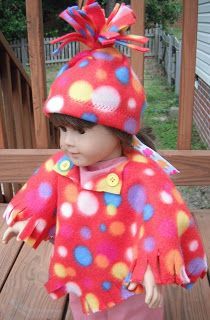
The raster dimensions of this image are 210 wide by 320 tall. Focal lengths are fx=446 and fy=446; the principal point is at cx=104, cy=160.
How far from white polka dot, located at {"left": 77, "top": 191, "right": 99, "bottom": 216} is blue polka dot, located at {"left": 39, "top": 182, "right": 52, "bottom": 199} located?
0.11m

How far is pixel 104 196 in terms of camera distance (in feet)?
3.73

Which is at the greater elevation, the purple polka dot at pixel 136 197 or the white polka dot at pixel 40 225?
the purple polka dot at pixel 136 197

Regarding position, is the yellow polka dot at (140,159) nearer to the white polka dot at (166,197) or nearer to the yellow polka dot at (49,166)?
the white polka dot at (166,197)

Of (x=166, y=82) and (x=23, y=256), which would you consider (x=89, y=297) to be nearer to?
(x=23, y=256)

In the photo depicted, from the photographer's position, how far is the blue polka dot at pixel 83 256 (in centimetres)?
117

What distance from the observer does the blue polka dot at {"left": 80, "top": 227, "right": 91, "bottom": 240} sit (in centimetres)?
116

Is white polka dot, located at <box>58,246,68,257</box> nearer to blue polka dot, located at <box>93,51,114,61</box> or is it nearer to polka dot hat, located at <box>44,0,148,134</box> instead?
polka dot hat, located at <box>44,0,148,134</box>

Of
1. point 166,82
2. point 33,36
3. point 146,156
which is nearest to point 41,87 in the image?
point 33,36

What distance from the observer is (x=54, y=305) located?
1539mm

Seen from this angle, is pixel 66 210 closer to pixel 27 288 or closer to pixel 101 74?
pixel 101 74

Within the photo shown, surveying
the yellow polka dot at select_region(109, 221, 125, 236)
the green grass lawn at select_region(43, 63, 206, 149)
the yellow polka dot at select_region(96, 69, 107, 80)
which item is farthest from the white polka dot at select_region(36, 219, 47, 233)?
the green grass lawn at select_region(43, 63, 206, 149)

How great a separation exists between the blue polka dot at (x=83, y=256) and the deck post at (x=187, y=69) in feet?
3.02

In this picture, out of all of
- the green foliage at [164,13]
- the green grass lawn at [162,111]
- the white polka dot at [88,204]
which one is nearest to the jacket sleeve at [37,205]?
the white polka dot at [88,204]

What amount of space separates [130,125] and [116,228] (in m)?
0.27
